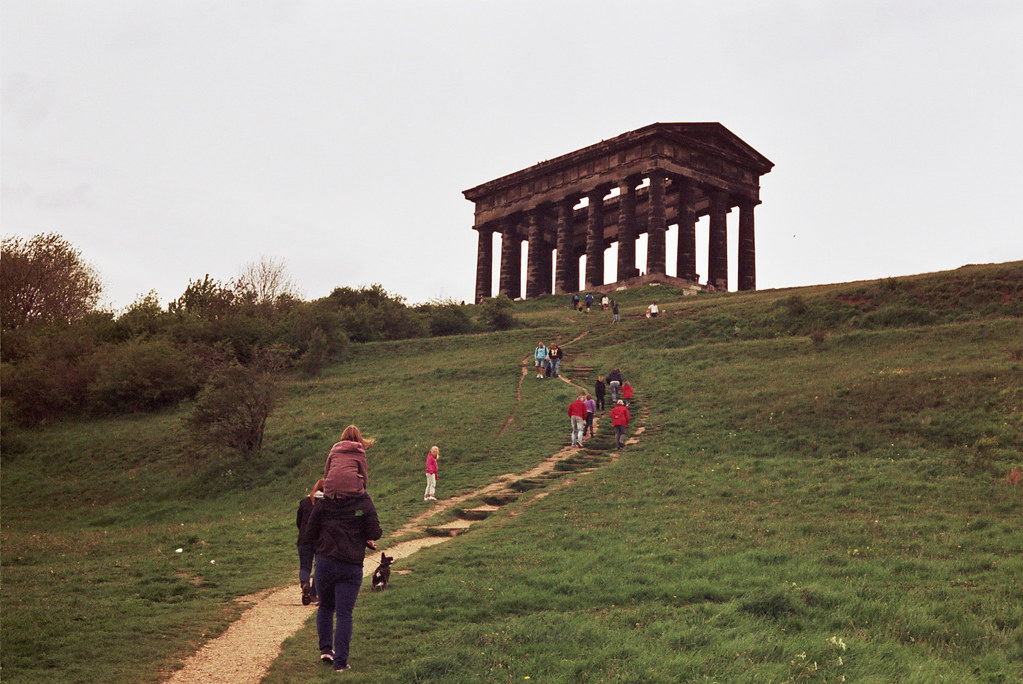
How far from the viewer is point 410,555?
15180mm

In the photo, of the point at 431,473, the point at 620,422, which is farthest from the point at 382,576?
the point at 620,422

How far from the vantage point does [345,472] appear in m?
8.78

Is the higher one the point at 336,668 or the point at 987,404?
the point at 987,404

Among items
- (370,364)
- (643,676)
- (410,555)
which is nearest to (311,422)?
(370,364)

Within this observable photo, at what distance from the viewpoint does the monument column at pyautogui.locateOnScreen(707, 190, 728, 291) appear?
65119 millimetres

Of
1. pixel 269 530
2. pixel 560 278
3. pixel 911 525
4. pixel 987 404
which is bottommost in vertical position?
pixel 269 530

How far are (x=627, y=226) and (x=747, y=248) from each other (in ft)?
37.0

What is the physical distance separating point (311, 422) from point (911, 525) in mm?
24328

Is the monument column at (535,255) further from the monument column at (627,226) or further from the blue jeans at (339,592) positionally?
the blue jeans at (339,592)

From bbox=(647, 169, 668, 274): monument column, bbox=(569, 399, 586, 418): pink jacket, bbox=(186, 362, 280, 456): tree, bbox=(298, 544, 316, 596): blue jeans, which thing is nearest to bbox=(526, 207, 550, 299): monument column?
bbox=(647, 169, 668, 274): monument column

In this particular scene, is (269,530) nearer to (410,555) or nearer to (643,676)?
(410,555)

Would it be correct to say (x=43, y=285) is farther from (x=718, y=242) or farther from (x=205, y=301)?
(x=718, y=242)

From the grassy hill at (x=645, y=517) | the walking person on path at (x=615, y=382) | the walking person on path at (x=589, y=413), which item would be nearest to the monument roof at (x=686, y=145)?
the grassy hill at (x=645, y=517)

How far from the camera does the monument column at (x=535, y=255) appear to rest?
2950 inches
